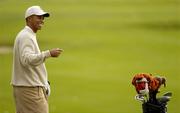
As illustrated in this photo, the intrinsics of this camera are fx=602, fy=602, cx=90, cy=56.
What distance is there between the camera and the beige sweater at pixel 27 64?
4.83 metres

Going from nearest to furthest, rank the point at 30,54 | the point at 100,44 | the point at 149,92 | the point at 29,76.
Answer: the point at 30,54
the point at 29,76
the point at 149,92
the point at 100,44

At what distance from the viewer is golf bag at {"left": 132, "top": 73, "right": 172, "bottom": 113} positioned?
499 cm

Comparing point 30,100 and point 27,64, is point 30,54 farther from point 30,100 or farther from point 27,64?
point 30,100

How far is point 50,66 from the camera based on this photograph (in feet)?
25.8

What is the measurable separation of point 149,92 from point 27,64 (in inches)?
41.8

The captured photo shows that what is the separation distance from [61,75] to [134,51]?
106 cm

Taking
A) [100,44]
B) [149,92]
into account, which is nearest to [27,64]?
[149,92]

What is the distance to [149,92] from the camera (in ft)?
16.7

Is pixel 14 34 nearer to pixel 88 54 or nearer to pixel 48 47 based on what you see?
pixel 48 47

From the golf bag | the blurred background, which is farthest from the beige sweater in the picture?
the blurred background

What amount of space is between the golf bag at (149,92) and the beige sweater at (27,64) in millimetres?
785

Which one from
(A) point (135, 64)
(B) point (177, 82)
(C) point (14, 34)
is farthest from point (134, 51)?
(C) point (14, 34)

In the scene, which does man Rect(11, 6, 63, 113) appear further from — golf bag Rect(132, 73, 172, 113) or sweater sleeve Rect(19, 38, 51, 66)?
golf bag Rect(132, 73, 172, 113)

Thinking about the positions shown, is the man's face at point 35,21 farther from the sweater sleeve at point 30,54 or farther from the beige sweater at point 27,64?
the sweater sleeve at point 30,54
